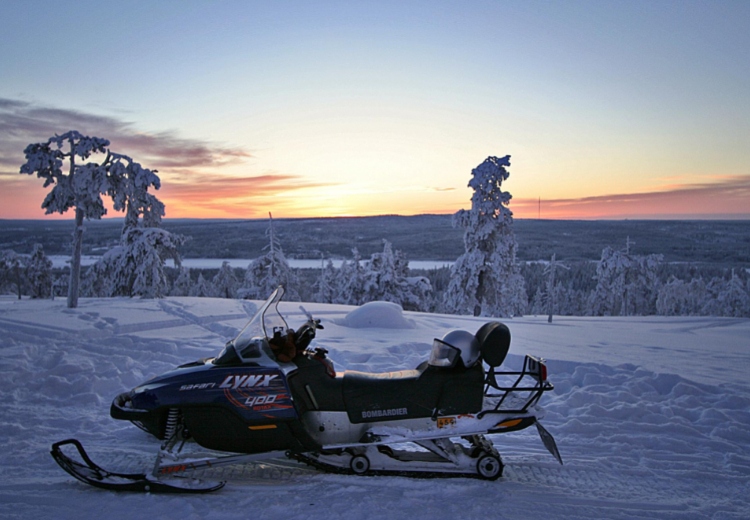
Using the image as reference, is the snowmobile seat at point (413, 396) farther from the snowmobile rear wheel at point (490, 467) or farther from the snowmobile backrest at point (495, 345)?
the snowmobile rear wheel at point (490, 467)

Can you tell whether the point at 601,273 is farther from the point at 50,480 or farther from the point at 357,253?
the point at 50,480

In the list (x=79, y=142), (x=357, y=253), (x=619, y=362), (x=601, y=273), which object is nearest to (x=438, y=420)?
(x=619, y=362)

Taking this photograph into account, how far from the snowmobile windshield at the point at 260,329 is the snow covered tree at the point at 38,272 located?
49.6 meters

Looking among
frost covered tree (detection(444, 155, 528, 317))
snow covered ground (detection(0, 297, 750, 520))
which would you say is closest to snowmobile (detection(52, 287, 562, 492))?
snow covered ground (detection(0, 297, 750, 520))

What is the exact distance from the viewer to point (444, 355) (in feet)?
14.7

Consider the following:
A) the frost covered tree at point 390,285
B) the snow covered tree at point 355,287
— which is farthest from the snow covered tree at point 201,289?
the frost covered tree at point 390,285

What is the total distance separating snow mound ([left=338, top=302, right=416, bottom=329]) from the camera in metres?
12.4

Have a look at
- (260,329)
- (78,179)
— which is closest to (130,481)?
(260,329)

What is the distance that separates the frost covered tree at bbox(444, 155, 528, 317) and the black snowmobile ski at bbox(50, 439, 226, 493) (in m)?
23.4

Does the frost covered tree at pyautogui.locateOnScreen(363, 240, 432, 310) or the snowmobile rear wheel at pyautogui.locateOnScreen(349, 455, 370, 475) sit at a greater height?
the snowmobile rear wheel at pyautogui.locateOnScreen(349, 455, 370, 475)

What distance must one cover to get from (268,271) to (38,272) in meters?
25.5

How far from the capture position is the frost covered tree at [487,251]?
26.1 metres

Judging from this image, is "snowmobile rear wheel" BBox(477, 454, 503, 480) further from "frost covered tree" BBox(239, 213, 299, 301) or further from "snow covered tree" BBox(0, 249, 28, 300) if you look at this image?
"snow covered tree" BBox(0, 249, 28, 300)

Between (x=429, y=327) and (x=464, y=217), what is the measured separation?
14.8m
